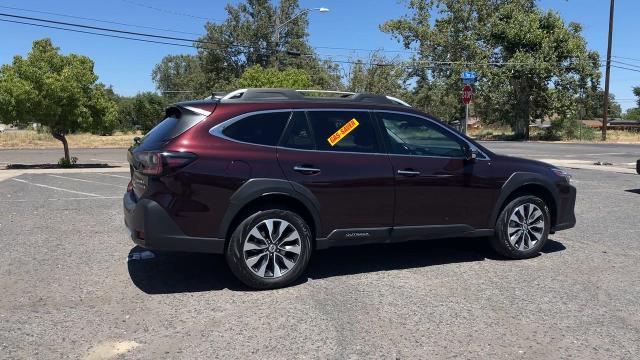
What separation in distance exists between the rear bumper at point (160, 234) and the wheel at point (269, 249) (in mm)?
186

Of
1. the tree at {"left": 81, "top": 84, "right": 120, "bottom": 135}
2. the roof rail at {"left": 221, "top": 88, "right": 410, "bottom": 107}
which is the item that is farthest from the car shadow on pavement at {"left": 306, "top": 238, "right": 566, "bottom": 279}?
the tree at {"left": 81, "top": 84, "right": 120, "bottom": 135}

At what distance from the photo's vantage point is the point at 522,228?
598 centimetres

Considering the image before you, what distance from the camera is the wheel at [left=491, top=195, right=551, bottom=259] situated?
19.3 ft

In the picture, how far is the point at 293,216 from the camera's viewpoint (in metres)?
4.93

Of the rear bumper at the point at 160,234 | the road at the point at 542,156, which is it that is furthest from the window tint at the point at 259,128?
the road at the point at 542,156

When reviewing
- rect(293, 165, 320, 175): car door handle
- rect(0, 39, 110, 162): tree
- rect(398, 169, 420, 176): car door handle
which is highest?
rect(0, 39, 110, 162): tree

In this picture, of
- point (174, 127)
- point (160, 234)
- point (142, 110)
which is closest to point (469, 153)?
point (174, 127)

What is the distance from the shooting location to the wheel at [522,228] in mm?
5887

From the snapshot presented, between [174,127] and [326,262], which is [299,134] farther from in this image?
[326,262]

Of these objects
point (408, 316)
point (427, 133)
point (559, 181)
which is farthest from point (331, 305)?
point (559, 181)

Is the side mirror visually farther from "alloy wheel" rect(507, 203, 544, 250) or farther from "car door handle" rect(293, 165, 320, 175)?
"car door handle" rect(293, 165, 320, 175)

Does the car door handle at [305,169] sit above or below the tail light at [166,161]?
below

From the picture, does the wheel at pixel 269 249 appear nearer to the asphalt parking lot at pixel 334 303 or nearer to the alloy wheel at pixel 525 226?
the asphalt parking lot at pixel 334 303

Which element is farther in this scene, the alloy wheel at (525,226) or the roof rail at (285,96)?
the alloy wheel at (525,226)
